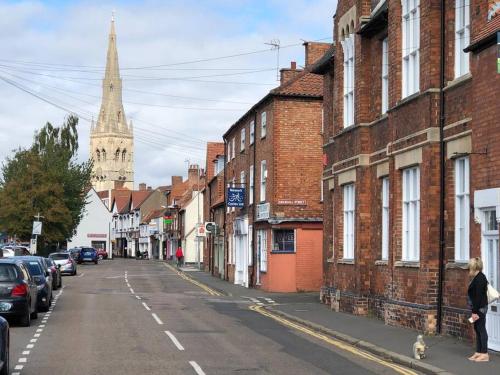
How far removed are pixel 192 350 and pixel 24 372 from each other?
3763 millimetres

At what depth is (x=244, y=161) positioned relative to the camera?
144ft

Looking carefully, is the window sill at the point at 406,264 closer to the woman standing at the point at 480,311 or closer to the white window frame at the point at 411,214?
the white window frame at the point at 411,214

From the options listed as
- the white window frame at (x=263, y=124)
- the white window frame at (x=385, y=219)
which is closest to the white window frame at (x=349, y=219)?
the white window frame at (x=385, y=219)

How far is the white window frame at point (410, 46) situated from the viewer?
19594 mm

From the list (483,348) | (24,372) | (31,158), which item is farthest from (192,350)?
(31,158)

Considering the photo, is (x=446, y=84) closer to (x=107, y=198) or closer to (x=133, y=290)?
(x=133, y=290)

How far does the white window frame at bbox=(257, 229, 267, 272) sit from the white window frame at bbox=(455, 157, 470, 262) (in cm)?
2018

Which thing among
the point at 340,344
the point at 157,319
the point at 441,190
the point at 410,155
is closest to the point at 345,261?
the point at 157,319

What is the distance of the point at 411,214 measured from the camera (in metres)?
19.8

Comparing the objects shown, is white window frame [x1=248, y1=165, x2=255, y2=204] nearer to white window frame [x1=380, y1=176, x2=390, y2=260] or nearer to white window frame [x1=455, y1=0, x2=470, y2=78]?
white window frame [x1=380, y1=176, x2=390, y2=260]

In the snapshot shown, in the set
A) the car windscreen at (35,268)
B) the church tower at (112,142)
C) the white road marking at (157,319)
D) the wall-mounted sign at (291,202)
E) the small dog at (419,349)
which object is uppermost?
the church tower at (112,142)

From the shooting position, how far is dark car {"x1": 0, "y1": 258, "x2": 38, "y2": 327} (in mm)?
19656

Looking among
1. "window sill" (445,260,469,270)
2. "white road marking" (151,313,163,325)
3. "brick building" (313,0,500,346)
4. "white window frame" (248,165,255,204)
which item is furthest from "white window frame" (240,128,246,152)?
"window sill" (445,260,469,270)

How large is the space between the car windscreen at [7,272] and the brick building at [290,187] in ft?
55.7
